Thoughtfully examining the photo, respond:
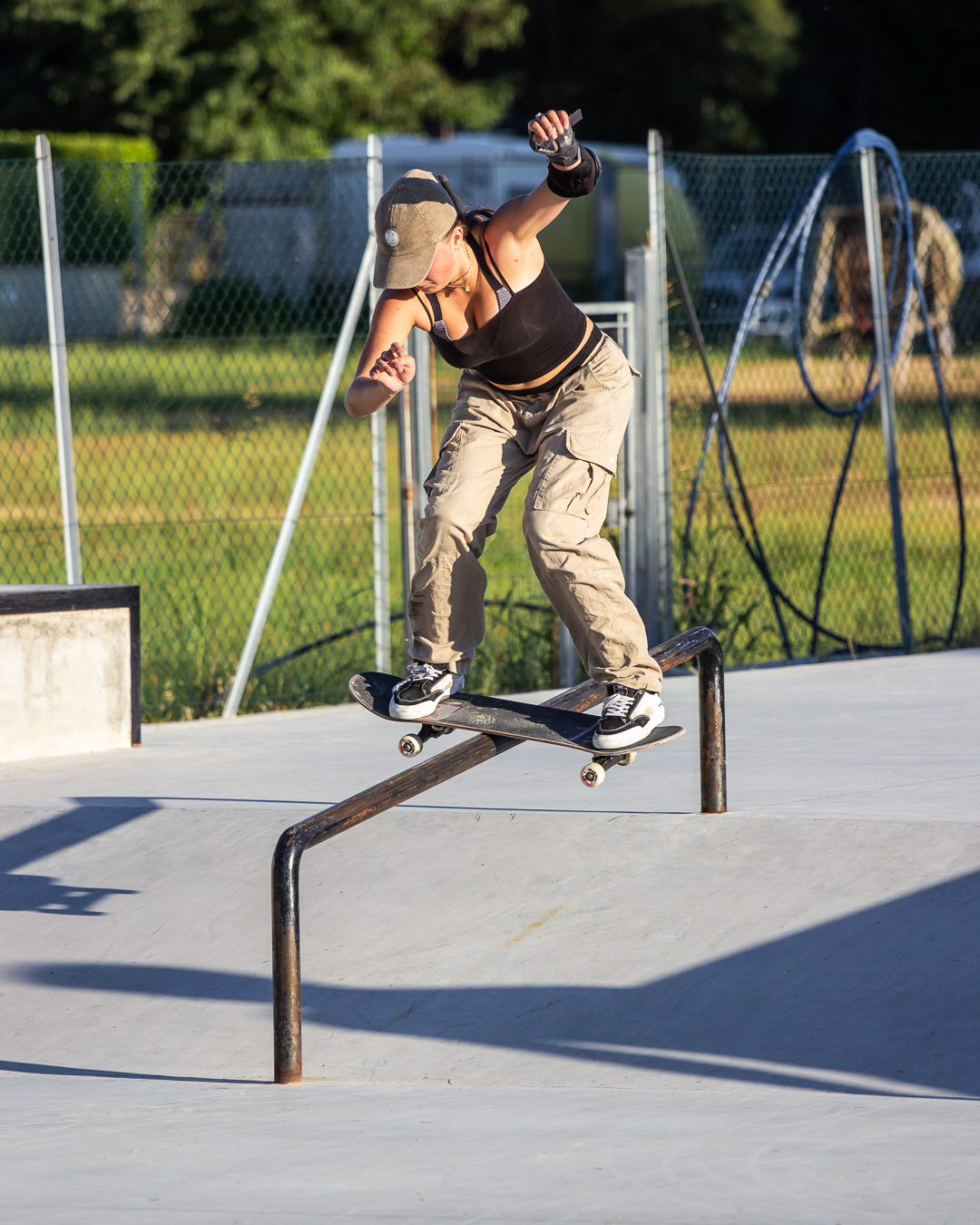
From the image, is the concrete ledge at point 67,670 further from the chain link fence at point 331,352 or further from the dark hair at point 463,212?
the dark hair at point 463,212

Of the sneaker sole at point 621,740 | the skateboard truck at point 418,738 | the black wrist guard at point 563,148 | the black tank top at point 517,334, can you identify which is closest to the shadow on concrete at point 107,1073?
the skateboard truck at point 418,738

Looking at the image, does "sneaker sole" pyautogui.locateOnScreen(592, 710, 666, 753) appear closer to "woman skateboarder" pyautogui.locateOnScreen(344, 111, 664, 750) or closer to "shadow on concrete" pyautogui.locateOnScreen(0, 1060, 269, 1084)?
"woman skateboarder" pyautogui.locateOnScreen(344, 111, 664, 750)

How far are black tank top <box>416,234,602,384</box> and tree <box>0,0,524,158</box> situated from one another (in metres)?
28.8

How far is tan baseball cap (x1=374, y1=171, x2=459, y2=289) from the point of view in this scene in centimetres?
391

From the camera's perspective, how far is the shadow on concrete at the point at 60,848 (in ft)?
15.4

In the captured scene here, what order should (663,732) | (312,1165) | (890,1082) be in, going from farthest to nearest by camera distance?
(663,732)
(890,1082)
(312,1165)

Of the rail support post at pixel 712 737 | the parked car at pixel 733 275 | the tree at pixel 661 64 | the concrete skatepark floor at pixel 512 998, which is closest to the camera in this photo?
the concrete skatepark floor at pixel 512 998

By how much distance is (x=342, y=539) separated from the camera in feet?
40.4

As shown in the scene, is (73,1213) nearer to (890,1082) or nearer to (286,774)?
(890,1082)

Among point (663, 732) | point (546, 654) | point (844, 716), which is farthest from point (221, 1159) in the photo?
point (546, 654)

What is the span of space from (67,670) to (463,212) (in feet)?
9.18

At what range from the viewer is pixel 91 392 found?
15.6 m

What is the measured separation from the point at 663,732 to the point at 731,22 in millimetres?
42786

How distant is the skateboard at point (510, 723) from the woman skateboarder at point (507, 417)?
4 cm
